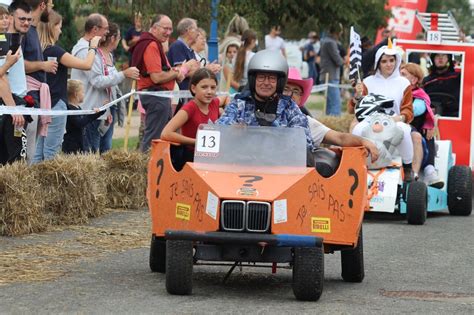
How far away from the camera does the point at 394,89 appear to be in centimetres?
1526

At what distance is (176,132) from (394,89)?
5.81m

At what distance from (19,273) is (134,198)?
15.4 ft

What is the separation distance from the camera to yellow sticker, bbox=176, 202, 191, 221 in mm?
8758

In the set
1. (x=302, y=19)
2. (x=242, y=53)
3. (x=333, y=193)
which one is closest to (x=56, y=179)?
(x=333, y=193)

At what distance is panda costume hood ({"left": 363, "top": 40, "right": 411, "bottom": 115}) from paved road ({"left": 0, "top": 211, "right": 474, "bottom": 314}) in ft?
9.35

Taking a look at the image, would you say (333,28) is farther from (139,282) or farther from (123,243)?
(139,282)

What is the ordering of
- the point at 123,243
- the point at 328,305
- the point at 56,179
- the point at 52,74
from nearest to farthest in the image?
1. the point at 328,305
2. the point at 123,243
3. the point at 56,179
4. the point at 52,74

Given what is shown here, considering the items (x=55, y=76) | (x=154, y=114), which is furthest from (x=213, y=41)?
(x=55, y=76)

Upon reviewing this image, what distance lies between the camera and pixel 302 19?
25703 millimetres

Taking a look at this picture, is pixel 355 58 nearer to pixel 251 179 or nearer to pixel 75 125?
pixel 75 125

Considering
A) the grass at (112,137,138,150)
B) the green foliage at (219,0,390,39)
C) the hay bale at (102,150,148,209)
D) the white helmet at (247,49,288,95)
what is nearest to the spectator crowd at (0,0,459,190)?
the white helmet at (247,49,288,95)

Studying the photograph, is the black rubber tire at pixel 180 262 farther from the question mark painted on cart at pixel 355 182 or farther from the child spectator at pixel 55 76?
the child spectator at pixel 55 76

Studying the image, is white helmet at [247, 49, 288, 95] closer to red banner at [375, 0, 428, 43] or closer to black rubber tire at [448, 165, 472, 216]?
black rubber tire at [448, 165, 472, 216]

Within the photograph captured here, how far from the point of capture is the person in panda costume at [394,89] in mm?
14742
